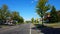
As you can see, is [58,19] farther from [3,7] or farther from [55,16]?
[3,7]

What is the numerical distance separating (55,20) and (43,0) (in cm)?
3290

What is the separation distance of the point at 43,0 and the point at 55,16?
33.6 metres

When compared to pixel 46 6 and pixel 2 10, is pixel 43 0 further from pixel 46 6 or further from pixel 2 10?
pixel 2 10

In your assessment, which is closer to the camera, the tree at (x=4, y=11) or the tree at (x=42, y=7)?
the tree at (x=42, y=7)

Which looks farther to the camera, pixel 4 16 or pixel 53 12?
pixel 53 12

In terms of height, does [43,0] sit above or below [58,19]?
above

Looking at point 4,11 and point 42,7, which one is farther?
point 4,11

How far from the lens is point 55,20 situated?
263ft

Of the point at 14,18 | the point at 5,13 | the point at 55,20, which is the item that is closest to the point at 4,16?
the point at 5,13

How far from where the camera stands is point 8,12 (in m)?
71.7

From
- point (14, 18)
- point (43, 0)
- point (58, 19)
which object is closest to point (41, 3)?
point (43, 0)

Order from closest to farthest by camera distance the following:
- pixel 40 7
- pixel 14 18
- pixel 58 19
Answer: pixel 40 7 → pixel 58 19 → pixel 14 18

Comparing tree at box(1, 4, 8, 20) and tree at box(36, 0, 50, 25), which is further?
tree at box(1, 4, 8, 20)

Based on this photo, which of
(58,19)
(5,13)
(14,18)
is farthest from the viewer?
(14,18)
